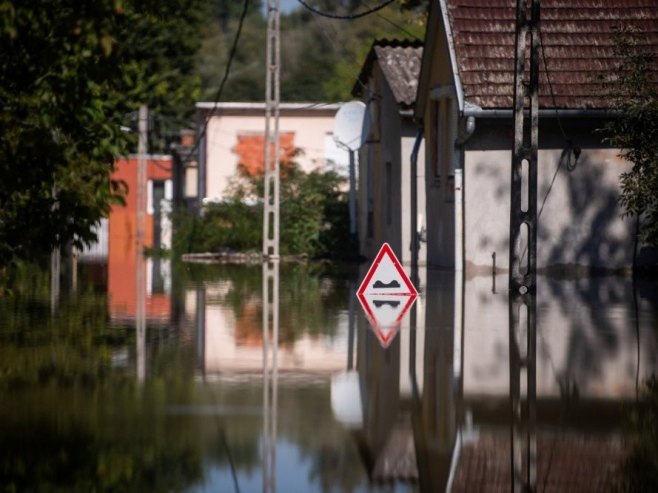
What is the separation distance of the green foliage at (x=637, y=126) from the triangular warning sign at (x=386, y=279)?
409 cm

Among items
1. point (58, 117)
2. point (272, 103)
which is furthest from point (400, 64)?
point (58, 117)

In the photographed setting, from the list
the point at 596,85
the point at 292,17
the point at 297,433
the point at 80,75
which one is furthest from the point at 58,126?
the point at 292,17

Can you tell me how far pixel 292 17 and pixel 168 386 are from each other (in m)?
120

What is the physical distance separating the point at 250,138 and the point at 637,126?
106ft

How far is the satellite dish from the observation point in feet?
137

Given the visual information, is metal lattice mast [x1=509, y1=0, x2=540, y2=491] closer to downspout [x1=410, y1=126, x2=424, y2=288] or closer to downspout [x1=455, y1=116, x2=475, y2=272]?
downspout [x1=455, y1=116, x2=475, y2=272]

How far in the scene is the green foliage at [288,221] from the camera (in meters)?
43.4

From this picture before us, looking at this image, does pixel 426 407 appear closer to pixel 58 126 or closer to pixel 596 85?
pixel 58 126

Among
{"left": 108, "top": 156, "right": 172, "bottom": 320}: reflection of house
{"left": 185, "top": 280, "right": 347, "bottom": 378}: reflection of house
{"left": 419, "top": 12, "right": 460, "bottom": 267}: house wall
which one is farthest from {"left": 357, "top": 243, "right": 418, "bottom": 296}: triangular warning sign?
{"left": 419, "top": 12, "right": 460, "bottom": 267}: house wall

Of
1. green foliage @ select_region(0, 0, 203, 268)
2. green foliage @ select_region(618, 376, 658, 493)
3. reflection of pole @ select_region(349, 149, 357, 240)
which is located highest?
reflection of pole @ select_region(349, 149, 357, 240)

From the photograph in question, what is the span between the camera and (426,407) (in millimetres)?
11273

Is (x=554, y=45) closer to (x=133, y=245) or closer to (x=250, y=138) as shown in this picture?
(x=250, y=138)

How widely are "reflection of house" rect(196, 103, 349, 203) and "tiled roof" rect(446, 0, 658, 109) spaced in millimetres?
24764

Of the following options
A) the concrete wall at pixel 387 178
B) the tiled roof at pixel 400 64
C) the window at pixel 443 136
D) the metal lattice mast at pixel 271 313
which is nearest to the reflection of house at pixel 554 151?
the window at pixel 443 136
